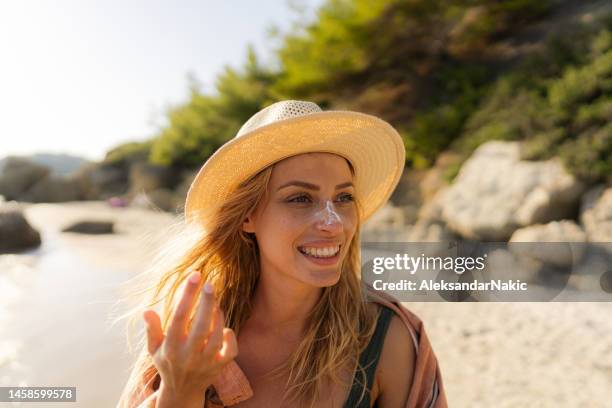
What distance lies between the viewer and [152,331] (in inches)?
43.6

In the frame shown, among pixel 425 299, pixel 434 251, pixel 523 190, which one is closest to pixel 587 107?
pixel 523 190

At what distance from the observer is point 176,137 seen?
20.6 metres

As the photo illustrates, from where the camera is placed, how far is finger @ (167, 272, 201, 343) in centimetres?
102

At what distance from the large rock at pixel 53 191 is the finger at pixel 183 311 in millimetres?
27185

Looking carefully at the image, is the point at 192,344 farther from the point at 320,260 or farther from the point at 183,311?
the point at 320,260

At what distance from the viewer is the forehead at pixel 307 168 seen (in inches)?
65.7

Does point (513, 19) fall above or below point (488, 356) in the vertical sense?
above

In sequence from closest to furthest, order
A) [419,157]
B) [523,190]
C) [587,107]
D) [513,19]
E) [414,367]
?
[414,367] → [523,190] → [587,107] → [419,157] → [513,19]

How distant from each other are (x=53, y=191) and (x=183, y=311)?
27.8 meters

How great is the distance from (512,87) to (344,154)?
8.57 m

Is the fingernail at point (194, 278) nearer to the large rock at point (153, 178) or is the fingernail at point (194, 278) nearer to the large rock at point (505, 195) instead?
the large rock at point (505, 195)

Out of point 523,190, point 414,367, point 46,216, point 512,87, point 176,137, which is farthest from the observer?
point 176,137

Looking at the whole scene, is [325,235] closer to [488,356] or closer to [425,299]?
[488,356]

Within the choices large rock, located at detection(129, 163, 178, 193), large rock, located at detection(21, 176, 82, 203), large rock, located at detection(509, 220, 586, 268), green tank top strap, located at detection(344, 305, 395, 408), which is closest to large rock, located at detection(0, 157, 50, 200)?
large rock, located at detection(21, 176, 82, 203)
